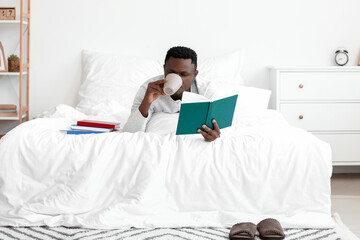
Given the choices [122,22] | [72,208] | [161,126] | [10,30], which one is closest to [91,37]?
[122,22]

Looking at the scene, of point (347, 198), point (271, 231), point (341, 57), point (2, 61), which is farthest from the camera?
point (341, 57)

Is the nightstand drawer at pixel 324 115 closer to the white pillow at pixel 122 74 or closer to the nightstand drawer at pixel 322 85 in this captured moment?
the nightstand drawer at pixel 322 85

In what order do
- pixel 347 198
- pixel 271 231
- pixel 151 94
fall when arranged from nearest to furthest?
pixel 271 231 < pixel 151 94 < pixel 347 198

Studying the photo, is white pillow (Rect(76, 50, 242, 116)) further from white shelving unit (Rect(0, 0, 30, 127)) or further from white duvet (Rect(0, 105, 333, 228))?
white duvet (Rect(0, 105, 333, 228))

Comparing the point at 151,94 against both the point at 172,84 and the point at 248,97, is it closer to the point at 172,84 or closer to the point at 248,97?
the point at 172,84

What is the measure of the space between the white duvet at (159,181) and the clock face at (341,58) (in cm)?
167

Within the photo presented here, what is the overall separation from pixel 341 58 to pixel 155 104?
175 centimetres

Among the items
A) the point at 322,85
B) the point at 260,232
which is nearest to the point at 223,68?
the point at 322,85

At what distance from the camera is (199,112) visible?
2.17 m

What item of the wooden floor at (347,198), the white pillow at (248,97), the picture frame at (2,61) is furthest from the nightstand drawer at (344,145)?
the picture frame at (2,61)

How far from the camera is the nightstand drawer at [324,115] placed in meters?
3.48

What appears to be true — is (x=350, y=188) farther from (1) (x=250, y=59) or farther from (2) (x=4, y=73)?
(2) (x=4, y=73)

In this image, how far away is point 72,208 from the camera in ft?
7.12

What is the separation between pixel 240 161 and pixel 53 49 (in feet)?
6.68
